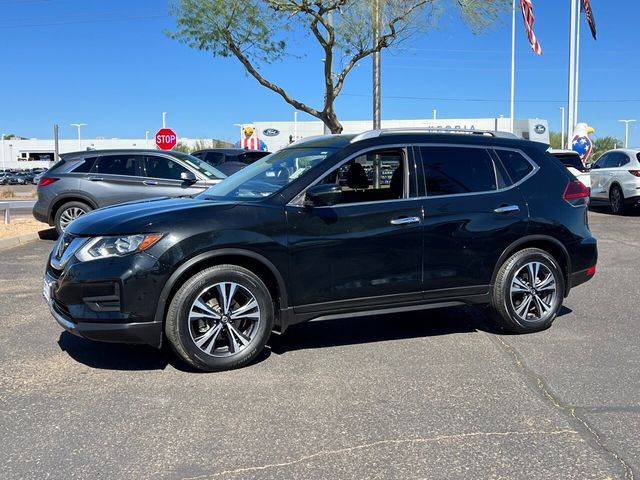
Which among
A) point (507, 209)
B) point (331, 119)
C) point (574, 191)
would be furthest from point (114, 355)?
point (331, 119)

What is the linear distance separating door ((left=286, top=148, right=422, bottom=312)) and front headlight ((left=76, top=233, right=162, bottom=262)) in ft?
3.44

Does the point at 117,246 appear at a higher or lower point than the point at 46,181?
lower

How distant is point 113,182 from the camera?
11227 mm

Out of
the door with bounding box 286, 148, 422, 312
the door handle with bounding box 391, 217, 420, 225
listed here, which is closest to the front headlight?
the door with bounding box 286, 148, 422, 312

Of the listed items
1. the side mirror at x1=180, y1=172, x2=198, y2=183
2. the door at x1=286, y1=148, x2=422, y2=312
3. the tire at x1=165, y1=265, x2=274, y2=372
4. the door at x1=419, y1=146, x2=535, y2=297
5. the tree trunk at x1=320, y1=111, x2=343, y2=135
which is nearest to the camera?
the tire at x1=165, y1=265, x2=274, y2=372

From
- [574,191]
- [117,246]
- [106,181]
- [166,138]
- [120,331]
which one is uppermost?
A: [166,138]

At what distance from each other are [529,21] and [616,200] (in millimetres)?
10246

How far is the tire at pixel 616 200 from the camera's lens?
15656 millimetres

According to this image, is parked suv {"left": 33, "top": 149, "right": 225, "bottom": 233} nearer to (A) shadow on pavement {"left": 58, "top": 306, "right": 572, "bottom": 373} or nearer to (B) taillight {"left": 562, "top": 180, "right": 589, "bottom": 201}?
(A) shadow on pavement {"left": 58, "top": 306, "right": 572, "bottom": 373}

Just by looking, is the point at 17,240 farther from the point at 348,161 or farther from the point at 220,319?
the point at 348,161

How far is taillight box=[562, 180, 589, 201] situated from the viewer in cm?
577

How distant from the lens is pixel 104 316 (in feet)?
14.1

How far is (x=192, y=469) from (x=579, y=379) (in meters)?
2.87

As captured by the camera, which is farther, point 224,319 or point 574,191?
point 574,191
